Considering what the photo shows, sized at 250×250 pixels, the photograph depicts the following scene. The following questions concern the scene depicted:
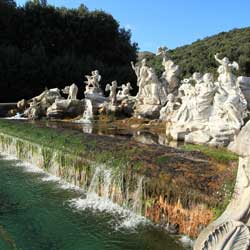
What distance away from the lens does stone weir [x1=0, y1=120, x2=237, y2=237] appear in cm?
546

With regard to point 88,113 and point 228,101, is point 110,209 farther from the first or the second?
point 88,113

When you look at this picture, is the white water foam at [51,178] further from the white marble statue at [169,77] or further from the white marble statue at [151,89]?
the white marble statue at [169,77]

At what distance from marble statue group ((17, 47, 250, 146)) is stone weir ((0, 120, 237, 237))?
297 centimetres

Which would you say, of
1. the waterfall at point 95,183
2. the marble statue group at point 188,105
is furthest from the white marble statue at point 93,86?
the waterfall at point 95,183

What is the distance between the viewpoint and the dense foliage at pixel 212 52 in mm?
34972

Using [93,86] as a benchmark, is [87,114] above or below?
below

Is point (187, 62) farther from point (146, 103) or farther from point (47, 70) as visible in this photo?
point (146, 103)

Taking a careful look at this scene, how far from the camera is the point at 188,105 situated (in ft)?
40.2

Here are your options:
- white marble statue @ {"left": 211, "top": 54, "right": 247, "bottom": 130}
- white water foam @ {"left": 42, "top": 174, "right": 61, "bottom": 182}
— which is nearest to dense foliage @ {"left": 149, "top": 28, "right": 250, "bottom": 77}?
white marble statue @ {"left": 211, "top": 54, "right": 247, "bottom": 130}

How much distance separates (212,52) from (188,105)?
28.9 meters

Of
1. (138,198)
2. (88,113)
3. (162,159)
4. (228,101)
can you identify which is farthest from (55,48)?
(138,198)

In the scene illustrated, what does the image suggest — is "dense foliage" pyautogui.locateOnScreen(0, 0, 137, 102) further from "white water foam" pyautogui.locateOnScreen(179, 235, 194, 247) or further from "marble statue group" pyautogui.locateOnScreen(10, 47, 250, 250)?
"white water foam" pyautogui.locateOnScreen(179, 235, 194, 247)

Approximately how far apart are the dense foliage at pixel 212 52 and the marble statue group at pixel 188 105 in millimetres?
14510

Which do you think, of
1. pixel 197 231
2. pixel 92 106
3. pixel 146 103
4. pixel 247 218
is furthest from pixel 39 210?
pixel 92 106
